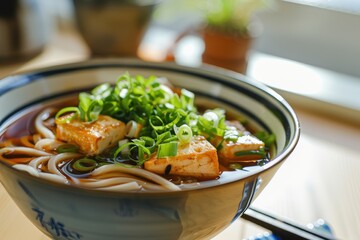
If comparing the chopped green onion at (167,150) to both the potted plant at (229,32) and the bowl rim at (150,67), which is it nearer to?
the bowl rim at (150,67)

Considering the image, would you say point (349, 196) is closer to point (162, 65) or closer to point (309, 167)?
point (309, 167)

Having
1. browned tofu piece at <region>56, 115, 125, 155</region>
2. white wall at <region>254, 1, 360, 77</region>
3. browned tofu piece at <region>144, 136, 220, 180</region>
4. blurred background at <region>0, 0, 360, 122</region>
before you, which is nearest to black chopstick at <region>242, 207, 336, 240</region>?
browned tofu piece at <region>144, 136, 220, 180</region>

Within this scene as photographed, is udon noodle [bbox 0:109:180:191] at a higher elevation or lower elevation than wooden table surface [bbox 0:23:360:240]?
higher

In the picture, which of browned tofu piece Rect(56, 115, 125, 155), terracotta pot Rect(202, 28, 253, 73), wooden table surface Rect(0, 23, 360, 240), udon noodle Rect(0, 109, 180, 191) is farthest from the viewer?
terracotta pot Rect(202, 28, 253, 73)

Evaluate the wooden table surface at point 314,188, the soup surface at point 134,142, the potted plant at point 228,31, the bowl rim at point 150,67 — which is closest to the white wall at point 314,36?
the potted plant at point 228,31

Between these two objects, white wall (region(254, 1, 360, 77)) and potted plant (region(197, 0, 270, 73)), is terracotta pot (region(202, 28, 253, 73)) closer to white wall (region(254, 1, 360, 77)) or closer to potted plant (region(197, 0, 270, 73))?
potted plant (region(197, 0, 270, 73))

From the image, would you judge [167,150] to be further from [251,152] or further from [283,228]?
[283,228]
